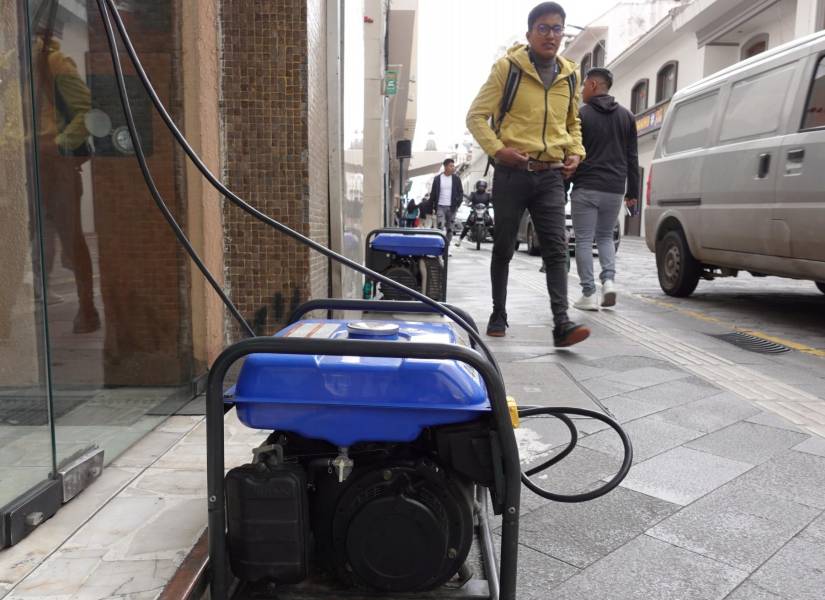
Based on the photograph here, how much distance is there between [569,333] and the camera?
175 inches

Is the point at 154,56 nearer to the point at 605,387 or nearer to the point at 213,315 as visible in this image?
the point at 213,315

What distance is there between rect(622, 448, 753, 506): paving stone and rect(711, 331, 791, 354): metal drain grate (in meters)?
2.49

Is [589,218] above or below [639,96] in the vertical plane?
below

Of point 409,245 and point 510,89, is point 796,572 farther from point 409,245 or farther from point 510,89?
point 409,245

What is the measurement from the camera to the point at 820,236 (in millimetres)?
5117

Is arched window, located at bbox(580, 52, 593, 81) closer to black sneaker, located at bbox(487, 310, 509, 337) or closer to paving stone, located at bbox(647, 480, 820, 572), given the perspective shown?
black sneaker, located at bbox(487, 310, 509, 337)

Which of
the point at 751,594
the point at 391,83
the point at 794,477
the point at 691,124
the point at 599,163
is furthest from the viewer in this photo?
the point at 391,83

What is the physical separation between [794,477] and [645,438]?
1.96 feet

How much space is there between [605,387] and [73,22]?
9.99ft

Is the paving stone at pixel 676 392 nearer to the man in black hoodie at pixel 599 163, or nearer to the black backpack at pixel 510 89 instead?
the black backpack at pixel 510 89

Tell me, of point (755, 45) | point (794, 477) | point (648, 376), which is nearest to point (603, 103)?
point (648, 376)

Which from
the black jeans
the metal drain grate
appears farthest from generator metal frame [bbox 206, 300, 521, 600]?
the metal drain grate

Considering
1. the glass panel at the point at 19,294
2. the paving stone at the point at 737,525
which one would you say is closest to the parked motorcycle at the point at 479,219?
the paving stone at the point at 737,525

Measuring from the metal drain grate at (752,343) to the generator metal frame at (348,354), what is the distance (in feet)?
13.1
